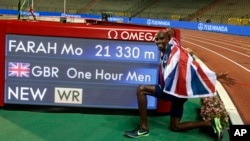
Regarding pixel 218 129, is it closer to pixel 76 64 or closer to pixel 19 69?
pixel 76 64

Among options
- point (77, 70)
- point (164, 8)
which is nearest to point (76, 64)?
A: point (77, 70)

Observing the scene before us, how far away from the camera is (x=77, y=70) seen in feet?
18.4

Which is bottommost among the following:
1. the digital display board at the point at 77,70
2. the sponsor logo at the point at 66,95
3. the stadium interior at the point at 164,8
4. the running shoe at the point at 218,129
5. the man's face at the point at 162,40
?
the running shoe at the point at 218,129

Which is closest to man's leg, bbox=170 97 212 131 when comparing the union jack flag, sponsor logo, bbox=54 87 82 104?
sponsor logo, bbox=54 87 82 104

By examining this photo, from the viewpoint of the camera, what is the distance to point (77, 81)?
561cm

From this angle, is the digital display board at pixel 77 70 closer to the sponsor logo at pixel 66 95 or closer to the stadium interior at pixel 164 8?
the sponsor logo at pixel 66 95

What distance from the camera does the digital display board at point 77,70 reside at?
18.2 ft

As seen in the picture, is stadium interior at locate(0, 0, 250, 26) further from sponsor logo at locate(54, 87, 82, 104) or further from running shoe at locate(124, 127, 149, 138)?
running shoe at locate(124, 127, 149, 138)

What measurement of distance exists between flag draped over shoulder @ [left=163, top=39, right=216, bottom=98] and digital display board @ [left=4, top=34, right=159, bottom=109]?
943 millimetres

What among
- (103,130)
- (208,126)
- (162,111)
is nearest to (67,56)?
(103,130)

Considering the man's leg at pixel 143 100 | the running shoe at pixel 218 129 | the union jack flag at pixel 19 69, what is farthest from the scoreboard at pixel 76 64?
the running shoe at pixel 218 129

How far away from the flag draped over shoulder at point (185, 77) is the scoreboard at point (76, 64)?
0.94m

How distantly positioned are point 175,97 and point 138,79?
3.17ft

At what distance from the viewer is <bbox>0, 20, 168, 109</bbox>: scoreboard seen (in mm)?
5500
